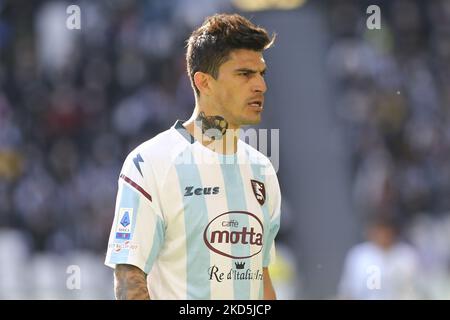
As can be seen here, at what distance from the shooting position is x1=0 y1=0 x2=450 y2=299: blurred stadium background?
1194 centimetres

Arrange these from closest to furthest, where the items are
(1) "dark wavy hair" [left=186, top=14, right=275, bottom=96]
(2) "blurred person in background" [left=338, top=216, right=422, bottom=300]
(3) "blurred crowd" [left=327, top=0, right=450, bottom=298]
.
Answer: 1. (1) "dark wavy hair" [left=186, top=14, right=275, bottom=96]
2. (2) "blurred person in background" [left=338, top=216, right=422, bottom=300]
3. (3) "blurred crowd" [left=327, top=0, right=450, bottom=298]

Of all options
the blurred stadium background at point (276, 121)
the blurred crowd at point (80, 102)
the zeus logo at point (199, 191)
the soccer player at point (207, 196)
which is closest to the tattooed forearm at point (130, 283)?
the soccer player at point (207, 196)

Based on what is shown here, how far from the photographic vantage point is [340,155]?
13742mm

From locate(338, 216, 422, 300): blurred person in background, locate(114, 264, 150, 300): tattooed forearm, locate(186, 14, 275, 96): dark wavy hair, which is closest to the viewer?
locate(114, 264, 150, 300): tattooed forearm

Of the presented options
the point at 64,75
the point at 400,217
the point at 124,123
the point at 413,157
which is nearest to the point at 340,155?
the point at 413,157

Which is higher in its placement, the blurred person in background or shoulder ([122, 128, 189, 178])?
shoulder ([122, 128, 189, 178])

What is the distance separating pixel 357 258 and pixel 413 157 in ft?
13.1

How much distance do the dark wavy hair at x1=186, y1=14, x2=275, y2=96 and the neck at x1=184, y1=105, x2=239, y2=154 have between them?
0.16 m

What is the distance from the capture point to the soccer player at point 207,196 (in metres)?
3.82

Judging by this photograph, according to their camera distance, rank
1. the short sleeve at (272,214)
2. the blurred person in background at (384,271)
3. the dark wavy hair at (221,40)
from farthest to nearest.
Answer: the blurred person in background at (384,271) → the short sleeve at (272,214) → the dark wavy hair at (221,40)

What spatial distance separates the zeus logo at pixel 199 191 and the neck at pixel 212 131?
17cm

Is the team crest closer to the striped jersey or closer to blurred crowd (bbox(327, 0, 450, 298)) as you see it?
the striped jersey

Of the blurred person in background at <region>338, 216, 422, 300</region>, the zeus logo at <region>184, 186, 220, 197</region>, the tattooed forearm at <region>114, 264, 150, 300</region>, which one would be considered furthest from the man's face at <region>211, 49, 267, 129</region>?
Result: the blurred person in background at <region>338, 216, 422, 300</region>

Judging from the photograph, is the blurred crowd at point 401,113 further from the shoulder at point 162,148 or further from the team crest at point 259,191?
the shoulder at point 162,148
